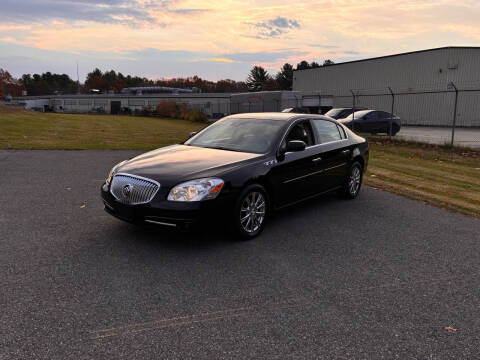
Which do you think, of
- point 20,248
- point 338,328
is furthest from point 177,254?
point 338,328

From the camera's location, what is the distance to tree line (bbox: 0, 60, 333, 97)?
119 metres

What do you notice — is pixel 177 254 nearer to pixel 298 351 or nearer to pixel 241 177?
pixel 241 177

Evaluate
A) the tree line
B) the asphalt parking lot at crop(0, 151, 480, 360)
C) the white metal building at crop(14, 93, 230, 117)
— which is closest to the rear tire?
the asphalt parking lot at crop(0, 151, 480, 360)

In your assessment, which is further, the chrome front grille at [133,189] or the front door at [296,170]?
the front door at [296,170]

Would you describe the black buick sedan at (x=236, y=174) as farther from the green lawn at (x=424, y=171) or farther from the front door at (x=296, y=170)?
the green lawn at (x=424, y=171)

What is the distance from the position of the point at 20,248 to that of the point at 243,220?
2.58 meters

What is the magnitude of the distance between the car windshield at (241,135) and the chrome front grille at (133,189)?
1.47m

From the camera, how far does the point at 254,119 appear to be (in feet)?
20.7

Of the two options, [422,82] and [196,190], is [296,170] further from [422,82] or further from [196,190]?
[422,82]

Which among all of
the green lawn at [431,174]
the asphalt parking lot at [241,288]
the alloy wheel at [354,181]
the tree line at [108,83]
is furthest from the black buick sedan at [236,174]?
the tree line at [108,83]

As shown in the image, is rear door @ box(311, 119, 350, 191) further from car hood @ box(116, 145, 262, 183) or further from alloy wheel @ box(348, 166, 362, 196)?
car hood @ box(116, 145, 262, 183)

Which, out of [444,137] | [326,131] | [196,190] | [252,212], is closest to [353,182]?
[326,131]

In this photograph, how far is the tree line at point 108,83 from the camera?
119 metres

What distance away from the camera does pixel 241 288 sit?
3.76 meters
